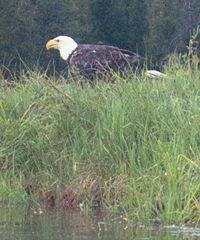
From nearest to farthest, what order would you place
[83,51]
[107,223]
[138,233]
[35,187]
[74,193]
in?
[138,233] → [107,223] → [74,193] → [35,187] → [83,51]

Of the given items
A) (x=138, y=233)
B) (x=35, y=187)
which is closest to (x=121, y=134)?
(x=35, y=187)

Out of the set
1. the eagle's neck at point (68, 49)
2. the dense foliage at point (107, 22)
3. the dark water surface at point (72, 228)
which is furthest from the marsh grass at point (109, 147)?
the dense foliage at point (107, 22)

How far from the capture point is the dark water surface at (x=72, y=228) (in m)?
3.40

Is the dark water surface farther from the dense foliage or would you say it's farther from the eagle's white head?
the dense foliage

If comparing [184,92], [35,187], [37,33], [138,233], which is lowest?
[37,33]

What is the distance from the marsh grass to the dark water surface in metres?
0.15

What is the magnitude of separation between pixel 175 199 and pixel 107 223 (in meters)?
0.53

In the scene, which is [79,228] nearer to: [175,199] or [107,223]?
[107,223]

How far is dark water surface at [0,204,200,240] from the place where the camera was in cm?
340

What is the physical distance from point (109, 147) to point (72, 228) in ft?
3.67

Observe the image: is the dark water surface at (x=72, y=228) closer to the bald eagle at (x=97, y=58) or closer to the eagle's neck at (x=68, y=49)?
the bald eagle at (x=97, y=58)

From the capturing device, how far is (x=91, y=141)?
4855 millimetres

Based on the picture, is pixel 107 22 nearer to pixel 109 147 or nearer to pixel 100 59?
pixel 100 59

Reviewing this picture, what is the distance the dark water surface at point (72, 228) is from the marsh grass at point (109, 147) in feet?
0.48
